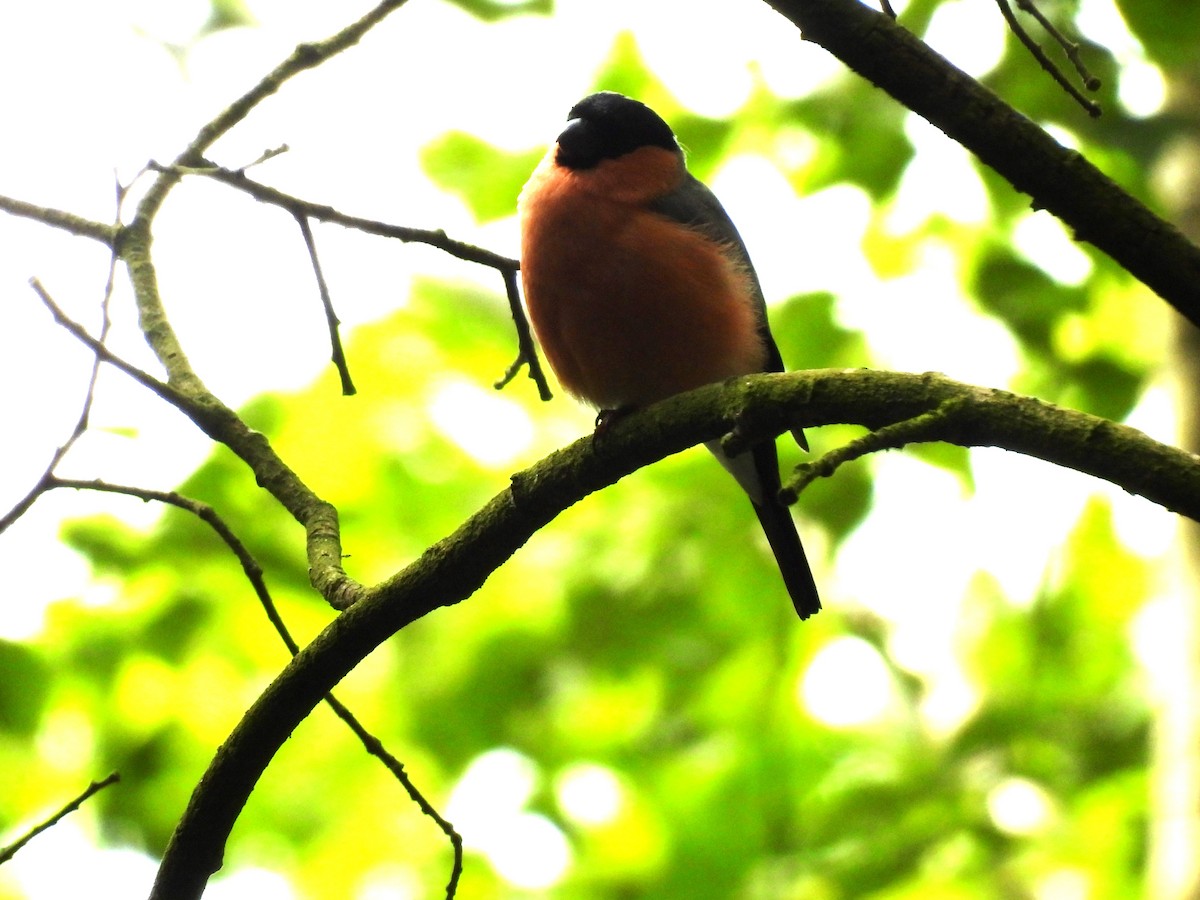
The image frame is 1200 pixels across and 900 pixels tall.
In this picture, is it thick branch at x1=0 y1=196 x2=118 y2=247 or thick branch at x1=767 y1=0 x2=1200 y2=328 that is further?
thick branch at x1=0 y1=196 x2=118 y2=247

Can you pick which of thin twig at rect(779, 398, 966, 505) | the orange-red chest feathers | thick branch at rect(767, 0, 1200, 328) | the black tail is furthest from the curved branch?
the black tail

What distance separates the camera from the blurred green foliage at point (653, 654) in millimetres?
5312

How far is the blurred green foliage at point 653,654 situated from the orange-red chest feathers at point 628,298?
4.67 feet

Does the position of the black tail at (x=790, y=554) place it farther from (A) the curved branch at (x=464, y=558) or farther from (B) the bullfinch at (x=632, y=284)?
(A) the curved branch at (x=464, y=558)

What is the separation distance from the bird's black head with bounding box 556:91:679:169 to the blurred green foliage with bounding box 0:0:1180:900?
2.65 feet

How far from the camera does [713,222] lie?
4.40 m

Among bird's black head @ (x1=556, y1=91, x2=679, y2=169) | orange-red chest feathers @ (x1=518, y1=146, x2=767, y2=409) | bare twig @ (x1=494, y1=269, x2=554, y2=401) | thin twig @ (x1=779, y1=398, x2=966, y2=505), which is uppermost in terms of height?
bird's black head @ (x1=556, y1=91, x2=679, y2=169)

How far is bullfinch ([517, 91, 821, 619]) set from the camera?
4.01 m

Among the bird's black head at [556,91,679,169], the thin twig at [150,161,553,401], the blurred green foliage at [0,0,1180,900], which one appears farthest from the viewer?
the blurred green foliage at [0,0,1180,900]

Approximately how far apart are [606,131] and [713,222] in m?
0.61

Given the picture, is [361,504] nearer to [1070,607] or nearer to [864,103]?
[864,103]

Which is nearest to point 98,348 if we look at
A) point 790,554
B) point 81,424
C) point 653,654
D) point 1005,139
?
point 81,424

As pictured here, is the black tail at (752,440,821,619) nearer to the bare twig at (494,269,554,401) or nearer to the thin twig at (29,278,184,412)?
the bare twig at (494,269,554,401)

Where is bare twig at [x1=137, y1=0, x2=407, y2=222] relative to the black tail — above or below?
above
